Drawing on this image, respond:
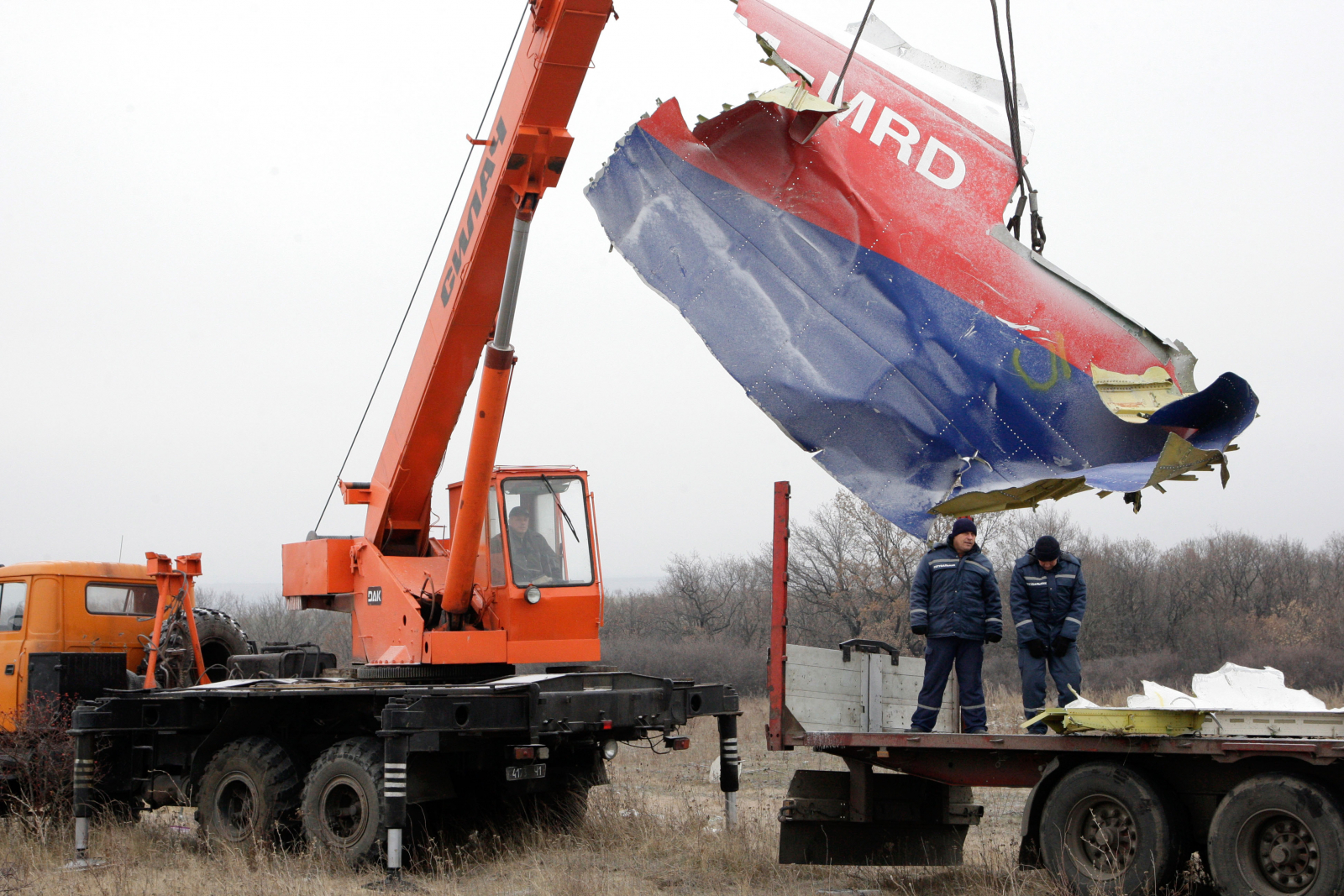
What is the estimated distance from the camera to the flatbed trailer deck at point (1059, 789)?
6.04 meters

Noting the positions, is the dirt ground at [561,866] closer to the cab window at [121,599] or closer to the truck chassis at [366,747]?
the truck chassis at [366,747]

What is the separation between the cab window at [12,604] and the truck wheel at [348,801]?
4393 millimetres

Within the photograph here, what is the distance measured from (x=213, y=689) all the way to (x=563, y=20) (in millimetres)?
6118

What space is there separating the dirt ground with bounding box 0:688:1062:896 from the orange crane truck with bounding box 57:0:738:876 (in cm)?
37

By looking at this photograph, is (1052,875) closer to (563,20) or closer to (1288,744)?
(1288,744)

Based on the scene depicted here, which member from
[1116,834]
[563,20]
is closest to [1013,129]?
[563,20]

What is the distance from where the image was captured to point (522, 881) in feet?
28.0

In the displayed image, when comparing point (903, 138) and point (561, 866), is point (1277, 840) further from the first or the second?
point (561, 866)

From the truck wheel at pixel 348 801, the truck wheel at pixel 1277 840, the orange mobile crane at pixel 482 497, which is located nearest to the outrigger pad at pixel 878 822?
the truck wheel at pixel 1277 840

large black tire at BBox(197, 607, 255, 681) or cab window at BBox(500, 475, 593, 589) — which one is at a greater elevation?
cab window at BBox(500, 475, 593, 589)

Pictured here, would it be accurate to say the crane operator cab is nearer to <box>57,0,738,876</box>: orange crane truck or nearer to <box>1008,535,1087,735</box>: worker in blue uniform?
<box>57,0,738,876</box>: orange crane truck

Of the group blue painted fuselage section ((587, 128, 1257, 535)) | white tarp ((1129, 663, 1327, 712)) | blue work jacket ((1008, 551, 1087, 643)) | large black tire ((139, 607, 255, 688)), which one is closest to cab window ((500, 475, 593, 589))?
blue work jacket ((1008, 551, 1087, 643))

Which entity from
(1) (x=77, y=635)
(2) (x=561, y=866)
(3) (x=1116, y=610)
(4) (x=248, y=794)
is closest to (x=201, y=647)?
(1) (x=77, y=635)

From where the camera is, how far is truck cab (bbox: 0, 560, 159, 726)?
11.4m
